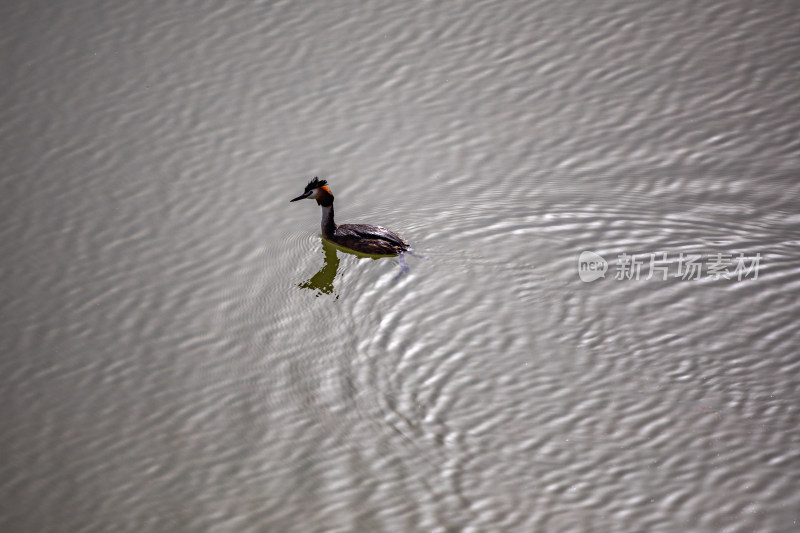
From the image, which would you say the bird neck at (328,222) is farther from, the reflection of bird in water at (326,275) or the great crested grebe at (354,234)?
the reflection of bird in water at (326,275)

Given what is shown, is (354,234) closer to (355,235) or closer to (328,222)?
(355,235)

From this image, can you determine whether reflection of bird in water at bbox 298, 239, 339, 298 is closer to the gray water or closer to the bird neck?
the gray water

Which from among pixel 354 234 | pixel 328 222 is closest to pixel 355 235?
pixel 354 234

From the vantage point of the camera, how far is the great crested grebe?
6754mm

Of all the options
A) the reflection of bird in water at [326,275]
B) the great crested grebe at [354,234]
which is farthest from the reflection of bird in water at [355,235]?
the reflection of bird in water at [326,275]

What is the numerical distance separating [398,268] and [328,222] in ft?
2.92

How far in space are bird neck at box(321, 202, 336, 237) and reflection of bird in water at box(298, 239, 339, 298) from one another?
0.15 metres

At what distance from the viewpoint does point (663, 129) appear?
8.22 m

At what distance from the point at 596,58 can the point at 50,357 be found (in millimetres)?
7186

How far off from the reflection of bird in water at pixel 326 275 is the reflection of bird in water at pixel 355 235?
11cm

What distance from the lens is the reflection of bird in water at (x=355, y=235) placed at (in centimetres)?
675

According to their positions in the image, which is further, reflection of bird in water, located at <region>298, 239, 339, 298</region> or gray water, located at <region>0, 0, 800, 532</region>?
reflection of bird in water, located at <region>298, 239, 339, 298</region>

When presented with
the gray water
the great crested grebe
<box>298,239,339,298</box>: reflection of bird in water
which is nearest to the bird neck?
the great crested grebe

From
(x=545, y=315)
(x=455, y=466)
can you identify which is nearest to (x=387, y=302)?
(x=545, y=315)
